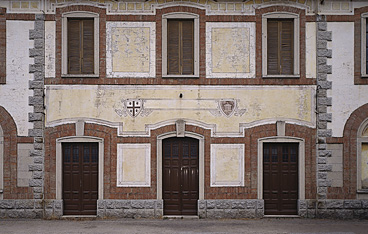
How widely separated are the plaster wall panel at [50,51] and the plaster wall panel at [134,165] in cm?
319

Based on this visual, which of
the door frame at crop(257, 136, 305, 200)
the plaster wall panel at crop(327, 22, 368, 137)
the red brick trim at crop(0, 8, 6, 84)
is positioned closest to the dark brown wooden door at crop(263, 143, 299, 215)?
the door frame at crop(257, 136, 305, 200)

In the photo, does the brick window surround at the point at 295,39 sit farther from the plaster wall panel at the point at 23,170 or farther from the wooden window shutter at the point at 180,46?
the plaster wall panel at the point at 23,170

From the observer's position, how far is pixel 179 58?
13766mm

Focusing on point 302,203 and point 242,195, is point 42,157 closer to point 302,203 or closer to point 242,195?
point 242,195

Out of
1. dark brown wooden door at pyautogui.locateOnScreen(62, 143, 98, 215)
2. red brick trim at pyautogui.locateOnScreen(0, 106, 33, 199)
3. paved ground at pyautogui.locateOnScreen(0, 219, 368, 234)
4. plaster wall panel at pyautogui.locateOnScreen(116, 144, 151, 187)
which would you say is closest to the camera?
paved ground at pyautogui.locateOnScreen(0, 219, 368, 234)

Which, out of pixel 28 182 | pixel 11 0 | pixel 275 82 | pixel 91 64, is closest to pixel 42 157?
pixel 28 182

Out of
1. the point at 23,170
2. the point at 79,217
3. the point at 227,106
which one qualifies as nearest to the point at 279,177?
the point at 227,106

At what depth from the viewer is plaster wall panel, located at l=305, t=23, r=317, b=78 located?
44.8 ft

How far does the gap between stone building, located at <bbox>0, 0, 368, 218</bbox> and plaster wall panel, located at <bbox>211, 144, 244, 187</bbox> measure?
0.03 m

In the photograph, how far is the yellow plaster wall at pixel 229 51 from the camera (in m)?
13.6

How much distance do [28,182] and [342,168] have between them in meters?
9.92

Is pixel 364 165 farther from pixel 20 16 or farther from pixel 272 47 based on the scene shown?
pixel 20 16

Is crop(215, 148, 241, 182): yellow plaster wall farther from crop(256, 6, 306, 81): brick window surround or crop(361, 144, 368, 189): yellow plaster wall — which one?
crop(361, 144, 368, 189): yellow plaster wall

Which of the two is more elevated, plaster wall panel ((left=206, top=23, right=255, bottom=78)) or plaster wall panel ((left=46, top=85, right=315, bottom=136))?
plaster wall panel ((left=206, top=23, right=255, bottom=78))
